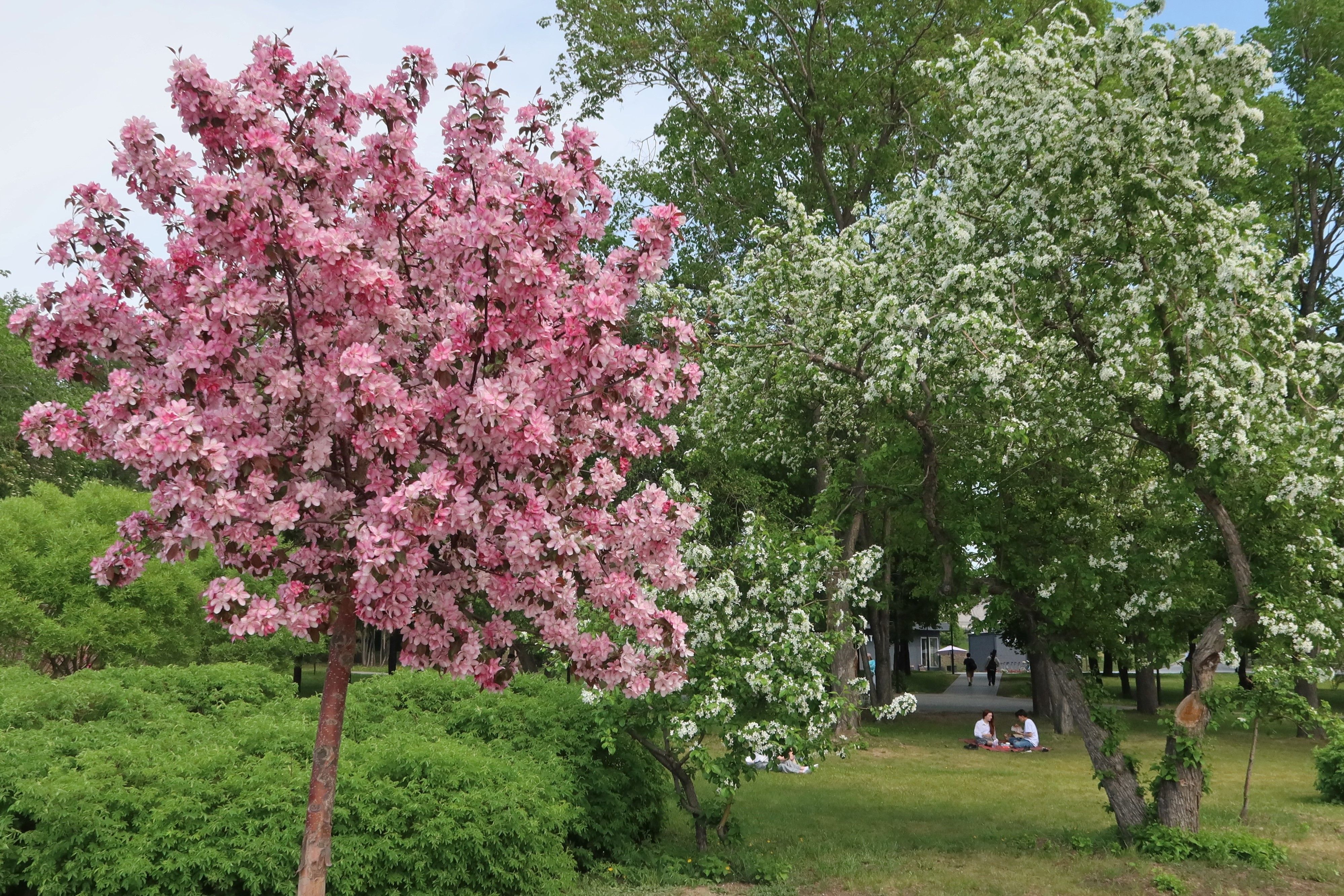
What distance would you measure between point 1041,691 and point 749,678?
2177 centimetres

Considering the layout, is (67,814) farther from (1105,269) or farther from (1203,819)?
(1203,819)

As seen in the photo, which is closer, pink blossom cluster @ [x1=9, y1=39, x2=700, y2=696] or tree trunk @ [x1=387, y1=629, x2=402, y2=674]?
pink blossom cluster @ [x1=9, y1=39, x2=700, y2=696]

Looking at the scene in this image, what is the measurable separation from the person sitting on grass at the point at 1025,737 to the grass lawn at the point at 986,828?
0.44m

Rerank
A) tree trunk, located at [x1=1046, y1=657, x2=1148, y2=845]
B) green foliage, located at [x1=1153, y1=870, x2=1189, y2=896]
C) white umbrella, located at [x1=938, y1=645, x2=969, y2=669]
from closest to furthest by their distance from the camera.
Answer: green foliage, located at [x1=1153, y1=870, x2=1189, y2=896] → tree trunk, located at [x1=1046, y1=657, x2=1148, y2=845] → white umbrella, located at [x1=938, y1=645, x2=969, y2=669]

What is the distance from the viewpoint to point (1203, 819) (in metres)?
13.4

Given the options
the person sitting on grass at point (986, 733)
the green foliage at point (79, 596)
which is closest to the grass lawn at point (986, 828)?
the person sitting on grass at point (986, 733)

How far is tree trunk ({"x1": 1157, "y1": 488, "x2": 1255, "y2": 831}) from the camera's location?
36.9 ft

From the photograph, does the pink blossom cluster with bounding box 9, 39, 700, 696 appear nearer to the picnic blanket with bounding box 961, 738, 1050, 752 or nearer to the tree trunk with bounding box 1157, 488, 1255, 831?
the tree trunk with bounding box 1157, 488, 1255, 831

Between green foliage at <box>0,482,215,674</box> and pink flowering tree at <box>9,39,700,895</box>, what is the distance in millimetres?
14672

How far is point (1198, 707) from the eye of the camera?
11344 mm

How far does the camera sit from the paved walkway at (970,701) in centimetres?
3431

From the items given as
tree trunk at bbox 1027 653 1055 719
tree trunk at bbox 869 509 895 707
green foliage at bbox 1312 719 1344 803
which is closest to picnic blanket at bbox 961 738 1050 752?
tree trunk at bbox 1027 653 1055 719

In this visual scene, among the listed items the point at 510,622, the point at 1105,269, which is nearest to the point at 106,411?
the point at 510,622

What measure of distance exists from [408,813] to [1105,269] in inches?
366
